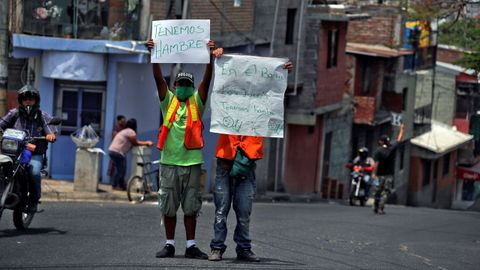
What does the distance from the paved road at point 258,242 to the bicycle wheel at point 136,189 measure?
191 centimetres

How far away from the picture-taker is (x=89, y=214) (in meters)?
16.5

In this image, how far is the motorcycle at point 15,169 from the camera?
12.4 metres

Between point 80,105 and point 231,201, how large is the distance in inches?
646

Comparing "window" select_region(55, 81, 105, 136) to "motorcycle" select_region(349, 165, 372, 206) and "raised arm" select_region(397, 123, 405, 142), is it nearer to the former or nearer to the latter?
"motorcycle" select_region(349, 165, 372, 206)

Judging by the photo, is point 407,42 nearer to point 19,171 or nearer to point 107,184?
point 107,184

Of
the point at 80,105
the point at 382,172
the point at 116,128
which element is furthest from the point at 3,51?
the point at 382,172

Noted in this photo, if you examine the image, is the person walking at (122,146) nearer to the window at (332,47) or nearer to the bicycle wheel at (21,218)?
the bicycle wheel at (21,218)

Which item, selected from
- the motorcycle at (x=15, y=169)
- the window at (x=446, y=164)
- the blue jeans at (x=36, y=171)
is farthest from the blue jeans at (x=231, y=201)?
the window at (x=446, y=164)

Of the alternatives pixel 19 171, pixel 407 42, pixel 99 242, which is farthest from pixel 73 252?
pixel 407 42

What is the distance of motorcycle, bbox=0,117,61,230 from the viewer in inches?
488

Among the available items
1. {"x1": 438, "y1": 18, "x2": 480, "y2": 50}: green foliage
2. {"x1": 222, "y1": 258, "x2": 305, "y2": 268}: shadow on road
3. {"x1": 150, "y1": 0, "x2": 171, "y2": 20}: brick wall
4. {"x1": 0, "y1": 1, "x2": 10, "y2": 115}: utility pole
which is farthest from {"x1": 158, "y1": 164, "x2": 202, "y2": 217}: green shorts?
{"x1": 438, "y1": 18, "x2": 480, "y2": 50}: green foliage

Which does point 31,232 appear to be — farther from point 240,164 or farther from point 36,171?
point 240,164

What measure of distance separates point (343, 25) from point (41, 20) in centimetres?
1765

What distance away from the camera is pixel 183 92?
1055cm
